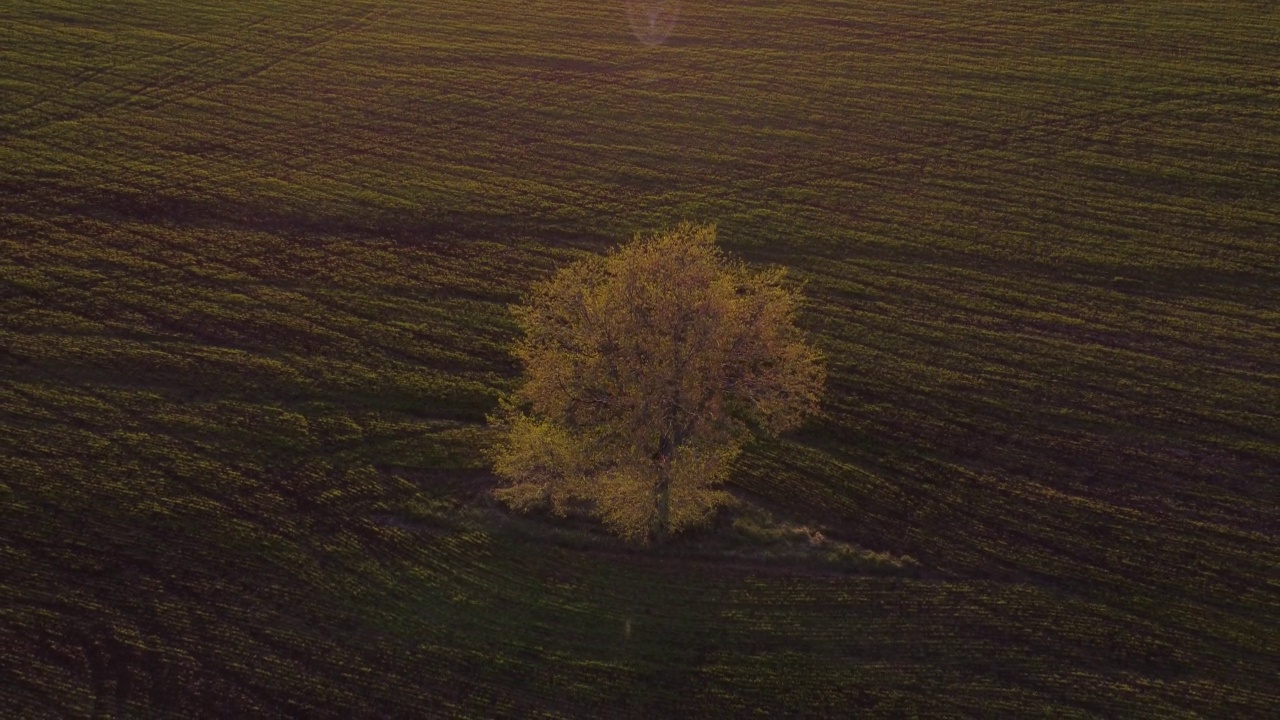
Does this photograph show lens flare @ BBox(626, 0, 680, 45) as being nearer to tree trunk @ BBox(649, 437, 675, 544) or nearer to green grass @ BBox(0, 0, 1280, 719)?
green grass @ BBox(0, 0, 1280, 719)

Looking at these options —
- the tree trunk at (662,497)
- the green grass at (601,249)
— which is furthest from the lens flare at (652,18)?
the tree trunk at (662,497)

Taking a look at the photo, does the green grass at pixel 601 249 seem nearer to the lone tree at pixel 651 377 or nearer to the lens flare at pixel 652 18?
the lens flare at pixel 652 18

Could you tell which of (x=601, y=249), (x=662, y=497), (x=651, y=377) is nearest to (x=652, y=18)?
(x=601, y=249)

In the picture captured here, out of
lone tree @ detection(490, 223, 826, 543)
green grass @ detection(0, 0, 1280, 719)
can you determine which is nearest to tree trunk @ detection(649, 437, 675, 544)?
lone tree @ detection(490, 223, 826, 543)

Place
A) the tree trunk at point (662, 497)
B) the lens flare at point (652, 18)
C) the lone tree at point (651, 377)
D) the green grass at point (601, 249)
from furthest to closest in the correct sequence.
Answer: the lens flare at point (652, 18) < the tree trunk at point (662, 497) < the lone tree at point (651, 377) < the green grass at point (601, 249)

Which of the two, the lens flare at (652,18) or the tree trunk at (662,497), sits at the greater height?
the lens flare at (652,18)
